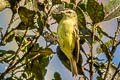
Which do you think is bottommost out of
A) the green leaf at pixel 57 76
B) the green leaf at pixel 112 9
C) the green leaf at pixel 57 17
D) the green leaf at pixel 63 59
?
the green leaf at pixel 57 76

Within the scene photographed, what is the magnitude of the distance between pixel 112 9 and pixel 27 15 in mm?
489

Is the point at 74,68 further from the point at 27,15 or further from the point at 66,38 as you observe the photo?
the point at 27,15

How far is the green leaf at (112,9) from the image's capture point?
172cm

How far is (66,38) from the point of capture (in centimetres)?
207

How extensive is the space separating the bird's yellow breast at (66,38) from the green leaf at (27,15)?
0.31m

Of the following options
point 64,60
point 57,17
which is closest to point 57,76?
point 64,60

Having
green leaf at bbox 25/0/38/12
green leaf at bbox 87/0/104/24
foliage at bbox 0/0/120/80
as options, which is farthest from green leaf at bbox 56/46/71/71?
green leaf at bbox 25/0/38/12

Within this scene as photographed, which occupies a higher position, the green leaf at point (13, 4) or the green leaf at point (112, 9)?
the green leaf at point (13, 4)

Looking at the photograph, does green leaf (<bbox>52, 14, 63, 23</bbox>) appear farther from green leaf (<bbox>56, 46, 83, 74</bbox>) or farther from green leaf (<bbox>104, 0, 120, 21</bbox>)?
green leaf (<bbox>104, 0, 120, 21</bbox>)

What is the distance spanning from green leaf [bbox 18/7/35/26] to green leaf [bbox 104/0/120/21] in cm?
41

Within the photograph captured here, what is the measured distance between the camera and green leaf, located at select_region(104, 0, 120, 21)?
5.65 ft

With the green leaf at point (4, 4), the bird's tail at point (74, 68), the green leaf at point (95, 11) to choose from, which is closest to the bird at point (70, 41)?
the bird's tail at point (74, 68)

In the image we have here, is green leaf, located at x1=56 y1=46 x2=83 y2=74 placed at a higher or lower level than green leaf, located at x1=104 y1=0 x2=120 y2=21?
lower

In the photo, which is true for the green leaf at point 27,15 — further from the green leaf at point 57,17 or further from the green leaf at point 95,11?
the green leaf at point 95,11
